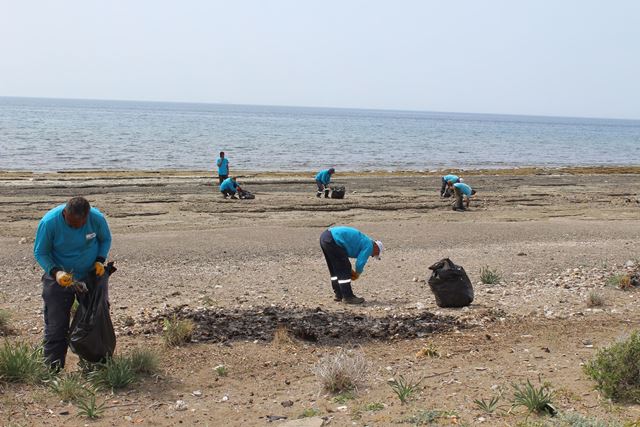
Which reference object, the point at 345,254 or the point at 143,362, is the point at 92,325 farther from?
the point at 345,254

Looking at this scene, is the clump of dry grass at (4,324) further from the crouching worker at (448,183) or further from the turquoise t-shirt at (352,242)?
the crouching worker at (448,183)

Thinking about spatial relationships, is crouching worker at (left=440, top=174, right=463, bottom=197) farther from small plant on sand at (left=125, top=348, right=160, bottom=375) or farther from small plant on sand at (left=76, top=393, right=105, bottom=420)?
small plant on sand at (left=76, top=393, right=105, bottom=420)

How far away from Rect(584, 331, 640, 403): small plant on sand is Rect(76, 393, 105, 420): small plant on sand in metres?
4.13

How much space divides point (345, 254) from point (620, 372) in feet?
15.9

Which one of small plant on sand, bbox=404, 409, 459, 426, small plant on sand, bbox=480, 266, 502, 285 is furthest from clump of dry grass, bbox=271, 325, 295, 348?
small plant on sand, bbox=480, 266, 502, 285

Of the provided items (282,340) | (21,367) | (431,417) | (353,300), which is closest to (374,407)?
(431,417)

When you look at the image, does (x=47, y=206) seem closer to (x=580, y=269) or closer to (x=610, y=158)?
(x=580, y=269)

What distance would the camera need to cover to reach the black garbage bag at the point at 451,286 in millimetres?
9625

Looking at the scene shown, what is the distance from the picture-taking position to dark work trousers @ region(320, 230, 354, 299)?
1009 centimetres

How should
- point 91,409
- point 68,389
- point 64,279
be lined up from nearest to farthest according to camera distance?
point 91,409
point 68,389
point 64,279

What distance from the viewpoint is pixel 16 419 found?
583 centimetres

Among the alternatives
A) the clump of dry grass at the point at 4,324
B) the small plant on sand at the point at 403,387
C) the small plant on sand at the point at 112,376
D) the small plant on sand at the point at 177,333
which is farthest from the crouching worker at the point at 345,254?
the clump of dry grass at the point at 4,324

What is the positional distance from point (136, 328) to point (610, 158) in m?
60.5

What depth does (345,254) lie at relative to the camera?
1022 cm
